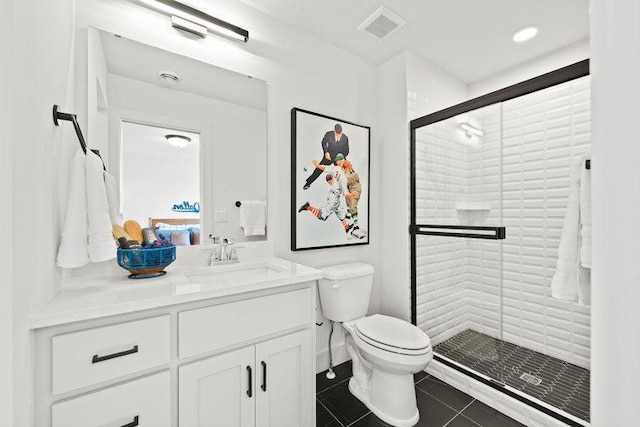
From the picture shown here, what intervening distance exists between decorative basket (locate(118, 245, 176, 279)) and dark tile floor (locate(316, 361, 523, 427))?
3.86 feet

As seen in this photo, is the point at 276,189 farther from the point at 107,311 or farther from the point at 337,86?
the point at 107,311

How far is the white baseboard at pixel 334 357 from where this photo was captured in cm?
206

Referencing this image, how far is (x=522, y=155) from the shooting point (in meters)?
2.27

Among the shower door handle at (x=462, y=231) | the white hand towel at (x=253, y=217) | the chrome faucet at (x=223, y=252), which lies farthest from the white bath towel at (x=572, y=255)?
the chrome faucet at (x=223, y=252)

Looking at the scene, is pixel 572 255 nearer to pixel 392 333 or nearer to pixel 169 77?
pixel 392 333

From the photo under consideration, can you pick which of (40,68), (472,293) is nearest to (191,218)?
(40,68)

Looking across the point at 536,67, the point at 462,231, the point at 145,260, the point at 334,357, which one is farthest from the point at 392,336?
the point at 536,67

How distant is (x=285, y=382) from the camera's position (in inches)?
54.5

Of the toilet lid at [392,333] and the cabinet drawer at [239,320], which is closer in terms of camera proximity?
the cabinet drawer at [239,320]

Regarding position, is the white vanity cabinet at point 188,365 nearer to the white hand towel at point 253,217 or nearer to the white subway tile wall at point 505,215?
the white hand towel at point 253,217

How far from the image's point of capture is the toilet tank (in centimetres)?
191

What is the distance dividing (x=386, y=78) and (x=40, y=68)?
6.95 feet

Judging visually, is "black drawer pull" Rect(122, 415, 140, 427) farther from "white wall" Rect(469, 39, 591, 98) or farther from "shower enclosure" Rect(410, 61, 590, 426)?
"white wall" Rect(469, 39, 591, 98)

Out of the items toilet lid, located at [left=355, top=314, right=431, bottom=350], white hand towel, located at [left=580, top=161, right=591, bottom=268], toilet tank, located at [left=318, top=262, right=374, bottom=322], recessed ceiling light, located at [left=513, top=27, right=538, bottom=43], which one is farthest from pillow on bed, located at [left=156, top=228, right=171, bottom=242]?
recessed ceiling light, located at [left=513, top=27, right=538, bottom=43]
